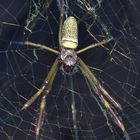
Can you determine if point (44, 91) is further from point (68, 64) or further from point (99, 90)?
Answer: point (99, 90)

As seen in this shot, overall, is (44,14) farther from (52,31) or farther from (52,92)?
(52,92)

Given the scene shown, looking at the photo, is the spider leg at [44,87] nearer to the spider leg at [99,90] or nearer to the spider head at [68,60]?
the spider head at [68,60]

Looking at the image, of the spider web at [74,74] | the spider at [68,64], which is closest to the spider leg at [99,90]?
the spider at [68,64]

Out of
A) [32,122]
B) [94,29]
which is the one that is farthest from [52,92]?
[94,29]

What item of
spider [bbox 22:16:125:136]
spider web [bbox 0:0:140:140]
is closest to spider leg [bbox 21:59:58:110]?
spider [bbox 22:16:125:136]

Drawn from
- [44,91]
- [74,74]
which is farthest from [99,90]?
[44,91]
